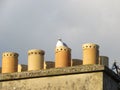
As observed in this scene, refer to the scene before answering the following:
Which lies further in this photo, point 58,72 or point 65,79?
point 58,72

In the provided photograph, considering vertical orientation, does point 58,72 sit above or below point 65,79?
above

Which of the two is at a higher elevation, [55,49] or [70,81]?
[55,49]

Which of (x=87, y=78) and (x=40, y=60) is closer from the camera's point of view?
(x=87, y=78)

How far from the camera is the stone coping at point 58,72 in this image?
2267 cm

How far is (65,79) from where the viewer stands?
76.0ft

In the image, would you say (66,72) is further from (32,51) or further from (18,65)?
(18,65)

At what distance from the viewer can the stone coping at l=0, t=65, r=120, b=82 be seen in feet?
74.4

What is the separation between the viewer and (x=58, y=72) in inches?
917

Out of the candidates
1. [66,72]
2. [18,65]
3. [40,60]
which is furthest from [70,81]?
[18,65]

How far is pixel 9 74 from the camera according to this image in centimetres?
2416

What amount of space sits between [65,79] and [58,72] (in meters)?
0.44

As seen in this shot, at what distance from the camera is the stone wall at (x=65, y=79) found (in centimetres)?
2261

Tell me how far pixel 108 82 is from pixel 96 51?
1.48 metres

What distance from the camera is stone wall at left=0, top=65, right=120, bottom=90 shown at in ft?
74.2
